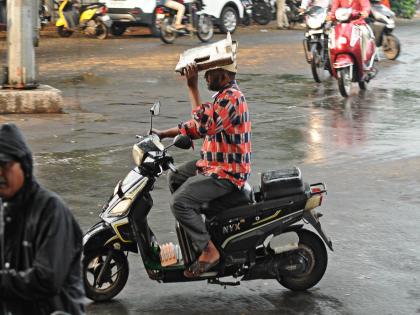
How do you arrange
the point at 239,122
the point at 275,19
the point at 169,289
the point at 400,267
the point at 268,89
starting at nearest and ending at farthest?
the point at 239,122, the point at 169,289, the point at 400,267, the point at 268,89, the point at 275,19

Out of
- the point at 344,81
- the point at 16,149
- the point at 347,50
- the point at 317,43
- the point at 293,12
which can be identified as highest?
the point at 16,149

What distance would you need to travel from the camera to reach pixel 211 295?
21.9ft

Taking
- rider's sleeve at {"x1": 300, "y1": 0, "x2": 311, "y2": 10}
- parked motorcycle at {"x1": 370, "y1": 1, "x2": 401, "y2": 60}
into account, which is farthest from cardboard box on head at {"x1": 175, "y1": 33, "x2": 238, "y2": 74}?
parked motorcycle at {"x1": 370, "y1": 1, "x2": 401, "y2": 60}

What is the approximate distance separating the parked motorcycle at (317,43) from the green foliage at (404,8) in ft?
59.8

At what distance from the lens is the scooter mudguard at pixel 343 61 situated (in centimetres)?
1603

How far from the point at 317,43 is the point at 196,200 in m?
12.2

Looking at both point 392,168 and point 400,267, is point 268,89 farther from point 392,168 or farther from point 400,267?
point 400,267

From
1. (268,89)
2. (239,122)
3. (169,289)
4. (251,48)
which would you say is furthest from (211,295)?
(251,48)

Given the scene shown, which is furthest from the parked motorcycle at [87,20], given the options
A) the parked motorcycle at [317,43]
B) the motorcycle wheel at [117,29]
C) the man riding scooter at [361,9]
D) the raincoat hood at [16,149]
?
the raincoat hood at [16,149]

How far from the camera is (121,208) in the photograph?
251 inches

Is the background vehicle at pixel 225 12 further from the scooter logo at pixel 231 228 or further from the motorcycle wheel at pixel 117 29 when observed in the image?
the scooter logo at pixel 231 228

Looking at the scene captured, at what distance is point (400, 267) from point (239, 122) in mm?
1780

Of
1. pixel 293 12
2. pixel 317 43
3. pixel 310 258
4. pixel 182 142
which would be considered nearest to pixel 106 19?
pixel 293 12

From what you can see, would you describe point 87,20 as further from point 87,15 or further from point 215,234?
point 215,234
